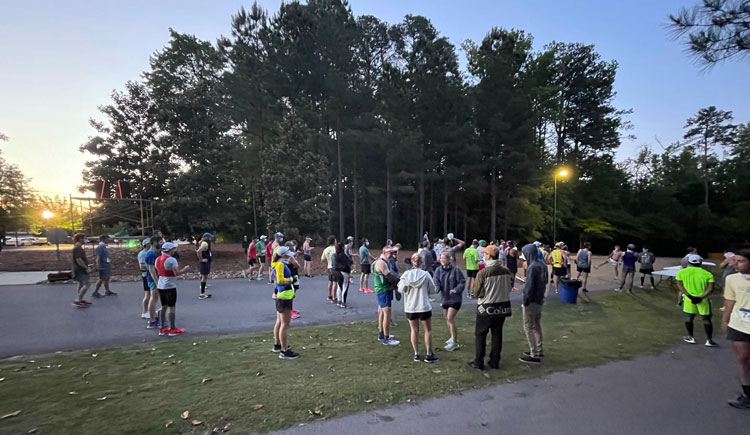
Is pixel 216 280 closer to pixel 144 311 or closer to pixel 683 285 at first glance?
pixel 144 311

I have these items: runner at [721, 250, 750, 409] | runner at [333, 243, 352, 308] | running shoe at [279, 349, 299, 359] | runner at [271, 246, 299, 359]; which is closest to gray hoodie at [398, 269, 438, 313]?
runner at [271, 246, 299, 359]

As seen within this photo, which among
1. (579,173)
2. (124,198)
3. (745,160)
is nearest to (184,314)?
(124,198)

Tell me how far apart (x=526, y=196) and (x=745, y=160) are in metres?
26.3

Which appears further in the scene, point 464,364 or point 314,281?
point 314,281

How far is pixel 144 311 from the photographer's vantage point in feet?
29.1

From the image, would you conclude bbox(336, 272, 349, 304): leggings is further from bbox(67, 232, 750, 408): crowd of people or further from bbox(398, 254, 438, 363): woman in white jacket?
bbox(398, 254, 438, 363): woman in white jacket

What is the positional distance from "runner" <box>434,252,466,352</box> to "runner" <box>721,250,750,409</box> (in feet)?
11.5

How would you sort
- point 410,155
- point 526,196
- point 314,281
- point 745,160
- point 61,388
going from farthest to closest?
point 745,160
point 526,196
point 410,155
point 314,281
point 61,388

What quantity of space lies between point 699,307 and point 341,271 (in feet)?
26.6

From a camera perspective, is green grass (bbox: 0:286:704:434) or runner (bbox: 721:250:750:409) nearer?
green grass (bbox: 0:286:704:434)

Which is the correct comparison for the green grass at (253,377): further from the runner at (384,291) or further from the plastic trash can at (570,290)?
the plastic trash can at (570,290)

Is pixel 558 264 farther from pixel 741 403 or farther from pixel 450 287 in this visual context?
pixel 741 403

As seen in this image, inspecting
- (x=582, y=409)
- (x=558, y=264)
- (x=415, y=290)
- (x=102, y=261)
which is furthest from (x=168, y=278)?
(x=558, y=264)

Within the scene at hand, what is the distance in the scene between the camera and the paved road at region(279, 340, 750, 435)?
154 inches
